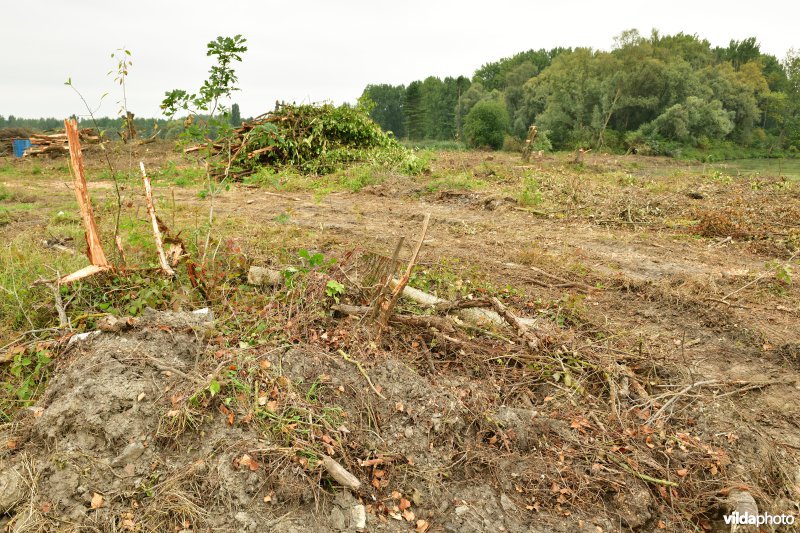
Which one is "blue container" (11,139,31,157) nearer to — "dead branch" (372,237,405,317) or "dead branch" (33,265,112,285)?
"dead branch" (33,265,112,285)

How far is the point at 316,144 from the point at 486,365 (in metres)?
10.4

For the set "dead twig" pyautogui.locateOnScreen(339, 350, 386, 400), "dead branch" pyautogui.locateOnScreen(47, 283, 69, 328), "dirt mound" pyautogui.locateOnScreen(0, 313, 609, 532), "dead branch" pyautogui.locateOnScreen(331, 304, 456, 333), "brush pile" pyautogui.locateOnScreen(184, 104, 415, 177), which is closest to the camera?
"dirt mound" pyautogui.locateOnScreen(0, 313, 609, 532)

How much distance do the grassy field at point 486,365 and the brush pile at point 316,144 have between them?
5.99 meters

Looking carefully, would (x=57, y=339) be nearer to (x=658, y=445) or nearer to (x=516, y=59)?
(x=658, y=445)

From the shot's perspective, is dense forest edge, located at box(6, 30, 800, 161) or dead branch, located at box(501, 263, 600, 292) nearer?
dead branch, located at box(501, 263, 600, 292)

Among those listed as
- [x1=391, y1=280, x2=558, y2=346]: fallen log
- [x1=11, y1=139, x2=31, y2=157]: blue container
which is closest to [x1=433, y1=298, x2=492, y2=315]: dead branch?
[x1=391, y1=280, x2=558, y2=346]: fallen log

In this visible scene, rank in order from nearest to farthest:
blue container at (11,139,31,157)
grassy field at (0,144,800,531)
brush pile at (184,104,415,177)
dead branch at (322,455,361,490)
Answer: dead branch at (322,455,361,490) < grassy field at (0,144,800,531) < brush pile at (184,104,415,177) < blue container at (11,139,31,157)

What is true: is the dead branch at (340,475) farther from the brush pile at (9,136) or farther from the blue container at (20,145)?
the brush pile at (9,136)

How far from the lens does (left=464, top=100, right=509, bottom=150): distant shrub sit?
3306 centimetres

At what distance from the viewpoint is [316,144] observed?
12.8m

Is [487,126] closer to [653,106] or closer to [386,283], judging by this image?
[653,106]

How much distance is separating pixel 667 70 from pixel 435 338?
3268cm

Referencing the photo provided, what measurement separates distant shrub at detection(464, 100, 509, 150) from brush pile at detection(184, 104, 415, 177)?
21.0 m

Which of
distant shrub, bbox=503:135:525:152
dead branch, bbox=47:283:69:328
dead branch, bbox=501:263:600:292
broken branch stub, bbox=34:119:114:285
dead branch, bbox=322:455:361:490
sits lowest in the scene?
dead branch, bbox=322:455:361:490
